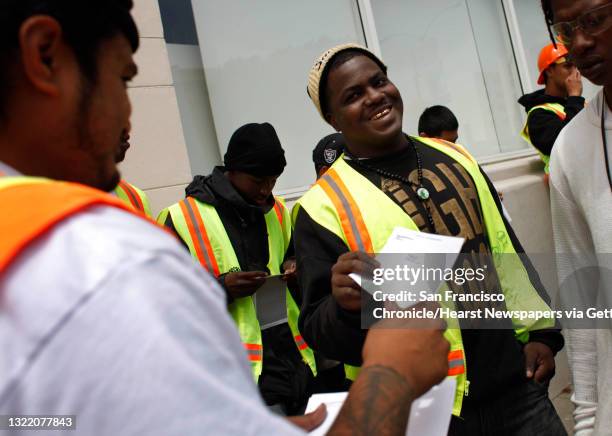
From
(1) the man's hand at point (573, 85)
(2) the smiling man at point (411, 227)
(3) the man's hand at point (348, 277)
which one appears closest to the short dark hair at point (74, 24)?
(3) the man's hand at point (348, 277)

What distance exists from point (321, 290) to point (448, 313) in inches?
16.3

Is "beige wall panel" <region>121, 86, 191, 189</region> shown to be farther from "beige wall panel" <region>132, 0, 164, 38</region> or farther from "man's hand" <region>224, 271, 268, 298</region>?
"man's hand" <region>224, 271, 268, 298</region>

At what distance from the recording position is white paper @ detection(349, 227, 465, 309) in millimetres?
1446

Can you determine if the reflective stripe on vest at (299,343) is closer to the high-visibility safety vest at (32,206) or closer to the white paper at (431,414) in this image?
the white paper at (431,414)

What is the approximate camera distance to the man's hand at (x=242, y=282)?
309 cm

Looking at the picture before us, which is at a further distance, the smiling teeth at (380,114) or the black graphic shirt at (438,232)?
the smiling teeth at (380,114)

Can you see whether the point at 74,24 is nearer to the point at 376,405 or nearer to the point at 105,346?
the point at 105,346

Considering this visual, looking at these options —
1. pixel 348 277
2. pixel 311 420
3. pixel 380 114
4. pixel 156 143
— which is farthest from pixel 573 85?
pixel 311 420

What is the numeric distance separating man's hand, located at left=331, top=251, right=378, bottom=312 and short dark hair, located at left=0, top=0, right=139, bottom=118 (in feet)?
2.94

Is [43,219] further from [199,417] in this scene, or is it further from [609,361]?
[609,361]

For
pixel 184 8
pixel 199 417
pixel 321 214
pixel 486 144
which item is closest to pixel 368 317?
pixel 321 214

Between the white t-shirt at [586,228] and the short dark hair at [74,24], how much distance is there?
156cm

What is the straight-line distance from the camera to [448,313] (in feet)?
6.11

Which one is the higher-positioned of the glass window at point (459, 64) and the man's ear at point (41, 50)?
the glass window at point (459, 64)
